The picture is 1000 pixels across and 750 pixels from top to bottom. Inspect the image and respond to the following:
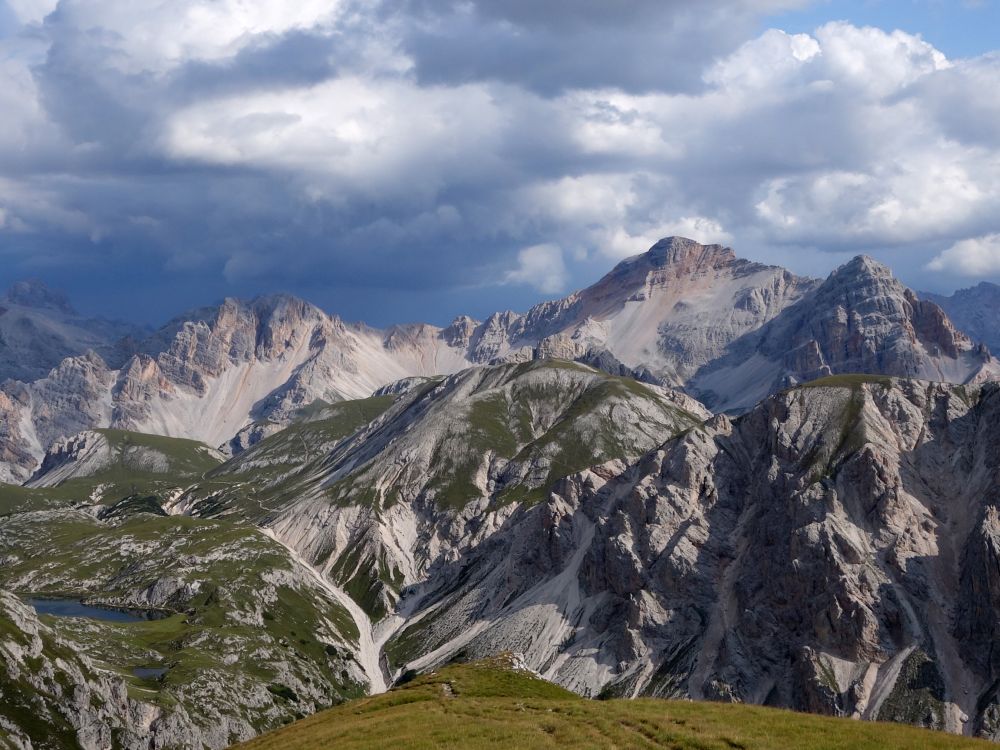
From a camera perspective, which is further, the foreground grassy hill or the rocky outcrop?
the rocky outcrop

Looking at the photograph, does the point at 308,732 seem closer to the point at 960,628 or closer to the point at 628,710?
the point at 628,710

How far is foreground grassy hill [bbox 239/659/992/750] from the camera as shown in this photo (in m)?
55.6

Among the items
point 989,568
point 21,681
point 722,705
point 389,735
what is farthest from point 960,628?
point 21,681

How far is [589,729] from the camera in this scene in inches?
2429

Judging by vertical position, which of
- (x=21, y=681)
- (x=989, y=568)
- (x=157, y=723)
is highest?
(x=989, y=568)

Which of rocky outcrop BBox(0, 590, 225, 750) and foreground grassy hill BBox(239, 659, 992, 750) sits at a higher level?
foreground grassy hill BBox(239, 659, 992, 750)

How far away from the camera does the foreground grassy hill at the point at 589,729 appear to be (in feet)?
182

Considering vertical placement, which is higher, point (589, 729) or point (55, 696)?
point (589, 729)

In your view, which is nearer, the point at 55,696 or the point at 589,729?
the point at 589,729

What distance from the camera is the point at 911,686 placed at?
19288 cm

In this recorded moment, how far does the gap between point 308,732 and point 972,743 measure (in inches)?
2014

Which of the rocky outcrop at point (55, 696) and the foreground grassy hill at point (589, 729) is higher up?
the foreground grassy hill at point (589, 729)

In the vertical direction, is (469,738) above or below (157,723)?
above

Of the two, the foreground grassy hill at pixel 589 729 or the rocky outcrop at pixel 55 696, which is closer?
the foreground grassy hill at pixel 589 729
